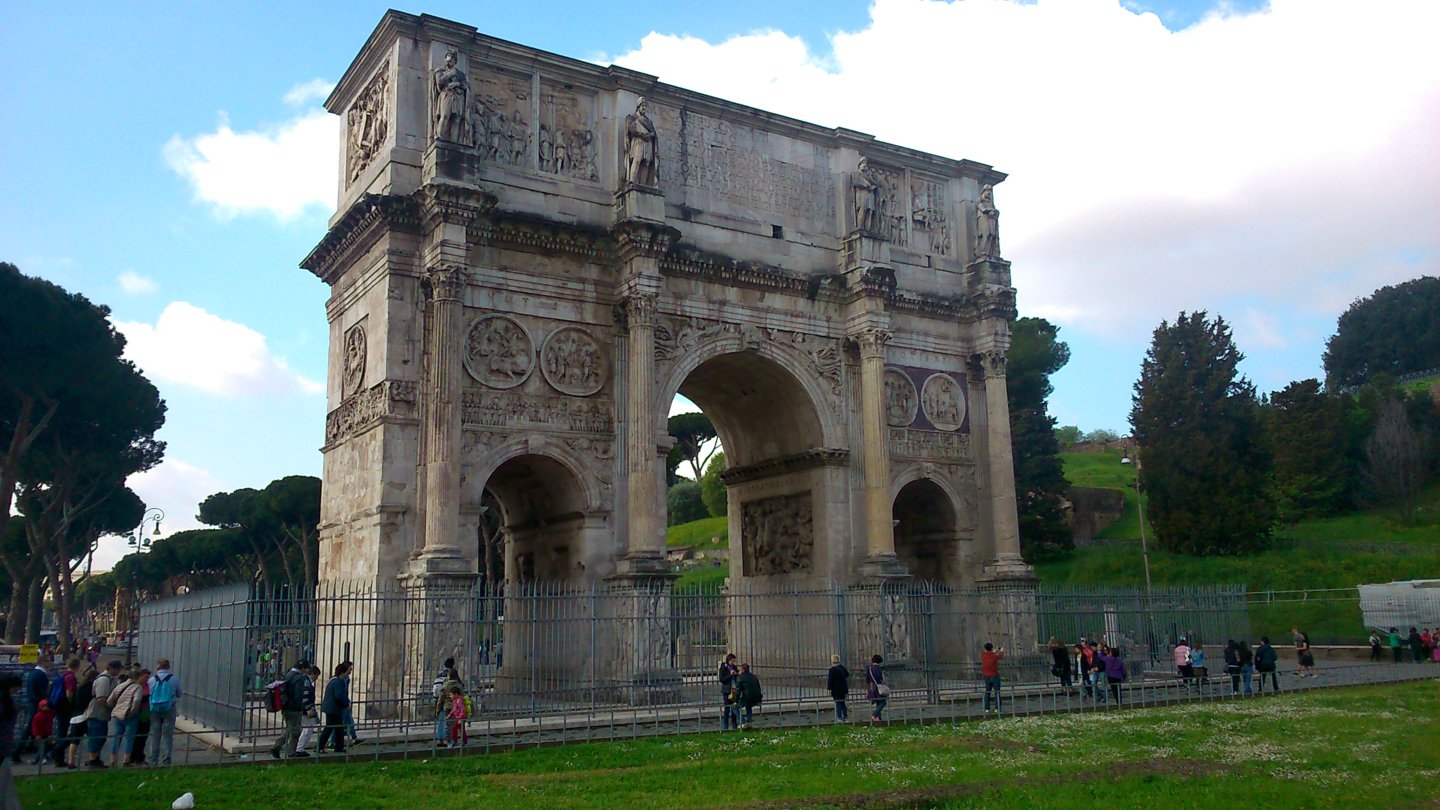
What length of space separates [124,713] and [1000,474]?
17497 millimetres

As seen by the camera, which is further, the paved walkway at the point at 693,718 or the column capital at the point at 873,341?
the column capital at the point at 873,341

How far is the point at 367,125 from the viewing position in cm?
2088

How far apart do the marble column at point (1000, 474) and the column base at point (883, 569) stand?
3008mm

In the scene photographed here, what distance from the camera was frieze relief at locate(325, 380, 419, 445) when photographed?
1839 cm

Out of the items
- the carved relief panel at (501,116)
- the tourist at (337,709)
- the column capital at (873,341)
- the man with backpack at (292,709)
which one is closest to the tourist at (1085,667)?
the column capital at (873,341)

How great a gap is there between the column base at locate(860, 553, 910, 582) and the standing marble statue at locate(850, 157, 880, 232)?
693cm

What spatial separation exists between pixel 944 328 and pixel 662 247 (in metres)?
7.90

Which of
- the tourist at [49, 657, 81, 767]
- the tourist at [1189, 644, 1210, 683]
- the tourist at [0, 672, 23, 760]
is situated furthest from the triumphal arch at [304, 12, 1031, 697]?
the tourist at [0, 672, 23, 760]

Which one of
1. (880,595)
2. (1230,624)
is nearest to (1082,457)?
(1230,624)

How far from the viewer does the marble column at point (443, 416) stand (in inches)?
688

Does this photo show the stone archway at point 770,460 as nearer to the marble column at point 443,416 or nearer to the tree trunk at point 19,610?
the marble column at point 443,416

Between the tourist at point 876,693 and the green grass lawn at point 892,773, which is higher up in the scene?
the tourist at point 876,693

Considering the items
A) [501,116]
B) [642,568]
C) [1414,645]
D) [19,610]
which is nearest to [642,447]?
[642,568]

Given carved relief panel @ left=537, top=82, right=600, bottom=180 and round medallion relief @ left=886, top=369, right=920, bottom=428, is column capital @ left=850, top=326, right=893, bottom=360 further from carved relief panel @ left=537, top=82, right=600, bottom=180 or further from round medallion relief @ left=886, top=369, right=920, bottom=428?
carved relief panel @ left=537, top=82, right=600, bottom=180
